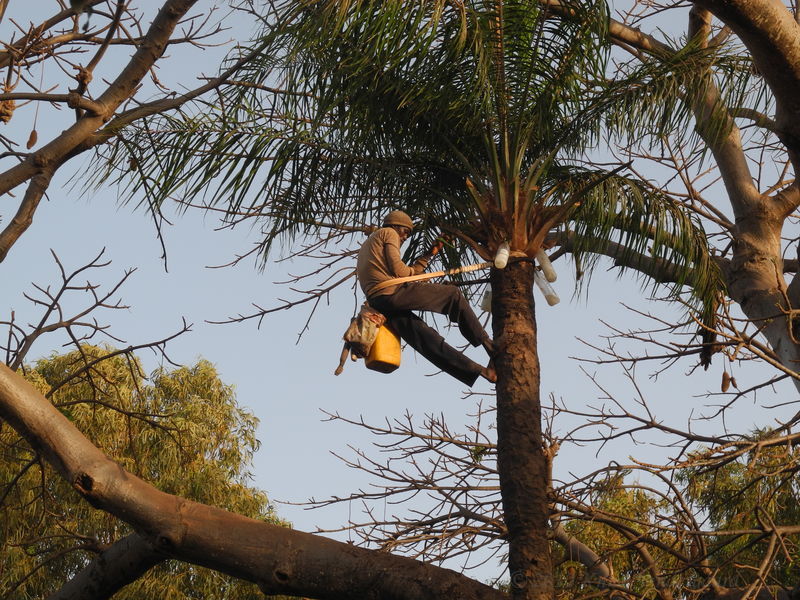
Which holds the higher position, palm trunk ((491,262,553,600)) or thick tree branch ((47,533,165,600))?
palm trunk ((491,262,553,600))

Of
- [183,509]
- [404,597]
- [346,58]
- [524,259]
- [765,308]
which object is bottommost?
[404,597]

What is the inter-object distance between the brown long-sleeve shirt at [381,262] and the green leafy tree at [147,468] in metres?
5.37

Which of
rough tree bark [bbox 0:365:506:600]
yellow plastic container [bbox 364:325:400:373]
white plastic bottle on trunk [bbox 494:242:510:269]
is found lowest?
rough tree bark [bbox 0:365:506:600]

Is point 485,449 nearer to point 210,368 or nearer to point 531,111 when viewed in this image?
point 531,111

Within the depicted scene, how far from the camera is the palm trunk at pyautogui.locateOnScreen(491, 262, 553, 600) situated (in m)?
5.42

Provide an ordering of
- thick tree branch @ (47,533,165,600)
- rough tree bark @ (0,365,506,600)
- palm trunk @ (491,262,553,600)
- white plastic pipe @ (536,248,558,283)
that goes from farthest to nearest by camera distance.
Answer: white plastic pipe @ (536,248,558,283) < palm trunk @ (491,262,553,600) < thick tree branch @ (47,533,165,600) < rough tree bark @ (0,365,506,600)

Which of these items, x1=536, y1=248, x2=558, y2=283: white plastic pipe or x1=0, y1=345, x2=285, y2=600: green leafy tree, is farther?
x1=0, y1=345, x2=285, y2=600: green leafy tree

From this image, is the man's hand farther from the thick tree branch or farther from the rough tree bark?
the thick tree branch

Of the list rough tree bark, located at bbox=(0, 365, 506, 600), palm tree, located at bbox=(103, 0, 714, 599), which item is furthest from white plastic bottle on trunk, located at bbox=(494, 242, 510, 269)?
rough tree bark, located at bbox=(0, 365, 506, 600)

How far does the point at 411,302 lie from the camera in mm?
6457

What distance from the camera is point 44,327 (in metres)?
5.91

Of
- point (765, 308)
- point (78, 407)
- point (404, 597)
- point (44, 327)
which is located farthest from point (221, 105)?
point (78, 407)

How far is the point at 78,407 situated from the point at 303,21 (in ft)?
27.8

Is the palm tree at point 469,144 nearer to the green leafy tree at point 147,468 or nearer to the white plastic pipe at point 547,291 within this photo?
the white plastic pipe at point 547,291
